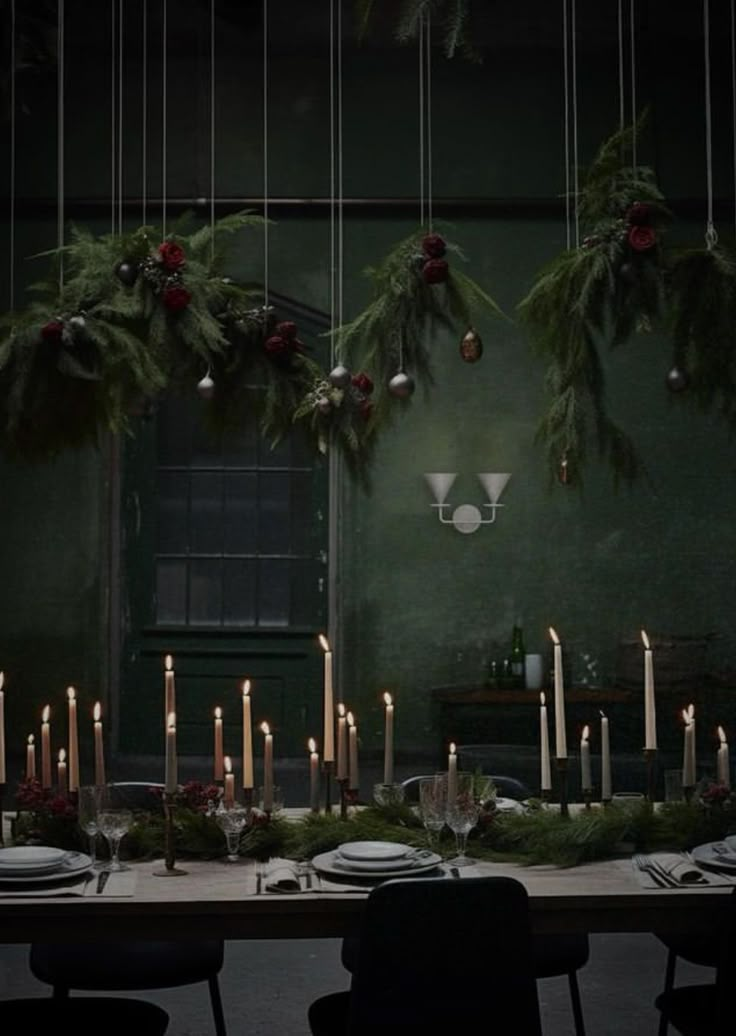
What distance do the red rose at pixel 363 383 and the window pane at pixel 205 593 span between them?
3683 millimetres

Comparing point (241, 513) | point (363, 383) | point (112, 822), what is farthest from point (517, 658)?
point (112, 822)

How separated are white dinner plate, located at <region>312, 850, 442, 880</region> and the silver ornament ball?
1502mm

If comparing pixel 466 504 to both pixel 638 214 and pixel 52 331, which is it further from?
pixel 52 331

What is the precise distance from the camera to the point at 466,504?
26.2ft

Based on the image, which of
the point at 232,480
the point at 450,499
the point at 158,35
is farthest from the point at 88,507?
the point at 158,35

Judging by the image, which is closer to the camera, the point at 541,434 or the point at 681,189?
the point at 541,434

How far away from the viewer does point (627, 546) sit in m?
7.96

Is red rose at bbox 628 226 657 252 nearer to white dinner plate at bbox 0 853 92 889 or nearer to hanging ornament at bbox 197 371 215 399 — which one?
hanging ornament at bbox 197 371 215 399

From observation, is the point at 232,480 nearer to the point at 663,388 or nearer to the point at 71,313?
the point at 663,388

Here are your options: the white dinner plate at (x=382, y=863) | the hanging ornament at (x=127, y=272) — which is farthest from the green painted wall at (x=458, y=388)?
the white dinner plate at (x=382, y=863)

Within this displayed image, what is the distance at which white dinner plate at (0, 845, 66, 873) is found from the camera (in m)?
3.30

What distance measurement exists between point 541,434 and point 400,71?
388cm

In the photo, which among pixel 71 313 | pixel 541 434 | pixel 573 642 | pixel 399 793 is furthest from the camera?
pixel 573 642

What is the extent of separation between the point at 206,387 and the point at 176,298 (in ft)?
0.98
